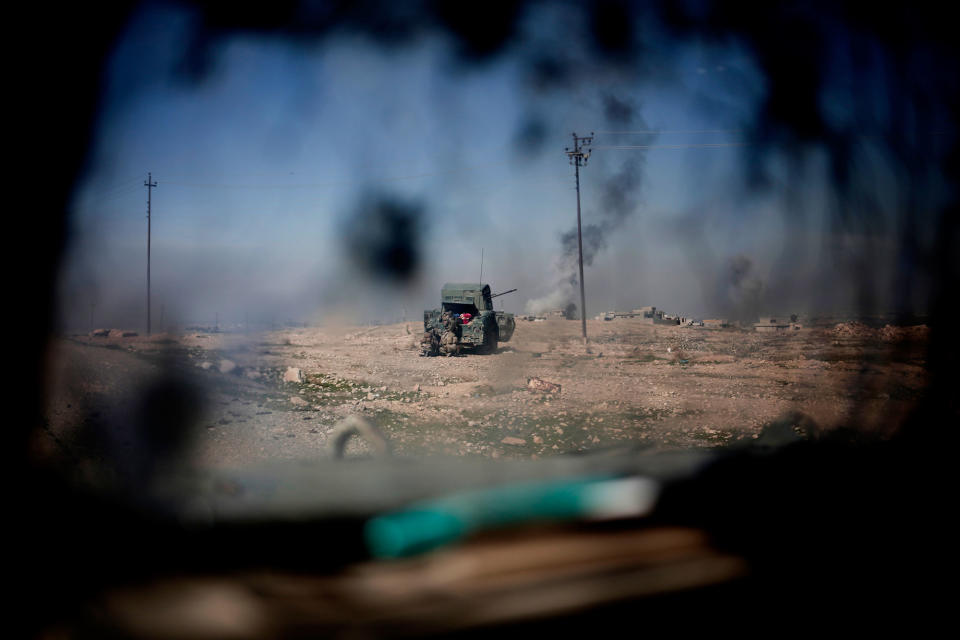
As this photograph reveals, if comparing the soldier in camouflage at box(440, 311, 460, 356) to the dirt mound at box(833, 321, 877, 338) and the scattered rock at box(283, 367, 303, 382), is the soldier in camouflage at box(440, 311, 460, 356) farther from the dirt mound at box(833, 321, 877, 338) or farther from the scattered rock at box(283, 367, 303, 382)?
the dirt mound at box(833, 321, 877, 338)

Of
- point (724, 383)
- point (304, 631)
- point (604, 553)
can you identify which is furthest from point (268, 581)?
point (724, 383)

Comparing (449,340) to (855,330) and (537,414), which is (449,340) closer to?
(537,414)

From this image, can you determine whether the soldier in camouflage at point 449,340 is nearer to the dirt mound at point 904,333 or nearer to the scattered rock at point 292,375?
the scattered rock at point 292,375

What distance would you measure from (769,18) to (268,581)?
4.88 ft

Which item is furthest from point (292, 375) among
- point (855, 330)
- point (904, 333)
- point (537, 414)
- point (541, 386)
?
point (904, 333)

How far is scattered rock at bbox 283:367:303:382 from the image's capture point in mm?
2234

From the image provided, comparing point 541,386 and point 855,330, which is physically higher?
point 855,330

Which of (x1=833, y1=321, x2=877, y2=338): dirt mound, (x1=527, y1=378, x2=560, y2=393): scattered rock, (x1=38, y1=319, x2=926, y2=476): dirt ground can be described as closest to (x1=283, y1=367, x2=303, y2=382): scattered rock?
(x1=38, y1=319, x2=926, y2=476): dirt ground

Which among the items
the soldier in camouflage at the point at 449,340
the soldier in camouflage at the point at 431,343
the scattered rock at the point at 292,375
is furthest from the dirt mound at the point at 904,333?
the soldier in camouflage at the point at 431,343

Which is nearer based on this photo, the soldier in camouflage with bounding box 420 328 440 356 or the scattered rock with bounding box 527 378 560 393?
the scattered rock with bounding box 527 378 560 393

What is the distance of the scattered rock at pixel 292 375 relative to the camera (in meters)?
2.23

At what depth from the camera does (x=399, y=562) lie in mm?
604

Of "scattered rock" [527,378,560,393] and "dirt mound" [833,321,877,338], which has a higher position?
"dirt mound" [833,321,877,338]

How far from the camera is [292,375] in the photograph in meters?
2.41
